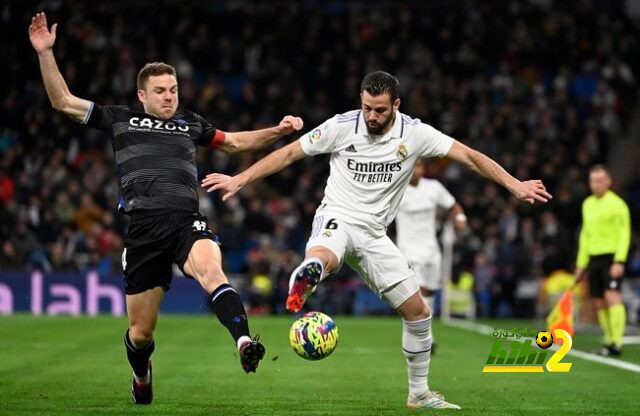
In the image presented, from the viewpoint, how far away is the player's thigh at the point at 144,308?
26.4 ft

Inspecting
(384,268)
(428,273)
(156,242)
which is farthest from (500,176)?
(428,273)

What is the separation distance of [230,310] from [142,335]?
1.22 m

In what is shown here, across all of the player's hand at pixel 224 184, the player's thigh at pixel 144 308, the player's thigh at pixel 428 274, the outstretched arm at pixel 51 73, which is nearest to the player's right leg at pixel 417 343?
the player's hand at pixel 224 184

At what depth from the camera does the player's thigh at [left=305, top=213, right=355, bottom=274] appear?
7879mm

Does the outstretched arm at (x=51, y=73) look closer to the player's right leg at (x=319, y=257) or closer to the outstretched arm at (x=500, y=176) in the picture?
the player's right leg at (x=319, y=257)

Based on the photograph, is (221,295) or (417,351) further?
(417,351)

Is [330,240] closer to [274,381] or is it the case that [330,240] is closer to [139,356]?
[139,356]

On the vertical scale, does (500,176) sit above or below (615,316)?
above

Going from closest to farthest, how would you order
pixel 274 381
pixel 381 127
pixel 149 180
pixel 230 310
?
pixel 230 310, pixel 149 180, pixel 381 127, pixel 274 381

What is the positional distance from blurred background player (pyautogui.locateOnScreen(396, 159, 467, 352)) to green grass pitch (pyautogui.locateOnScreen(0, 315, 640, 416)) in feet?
3.44

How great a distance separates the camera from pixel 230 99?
27594 mm

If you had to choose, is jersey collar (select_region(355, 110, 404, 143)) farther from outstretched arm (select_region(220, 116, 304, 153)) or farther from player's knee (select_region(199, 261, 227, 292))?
player's knee (select_region(199, 261, 227, 292))

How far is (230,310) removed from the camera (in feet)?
23.7

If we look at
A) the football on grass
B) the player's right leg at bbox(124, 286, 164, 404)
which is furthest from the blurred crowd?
the football on grass
